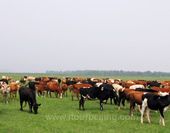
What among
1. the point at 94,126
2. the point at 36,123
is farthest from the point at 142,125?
the point at 36,123

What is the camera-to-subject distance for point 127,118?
12.6 metres

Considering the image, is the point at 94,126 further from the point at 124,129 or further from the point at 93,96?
the point at 93,96

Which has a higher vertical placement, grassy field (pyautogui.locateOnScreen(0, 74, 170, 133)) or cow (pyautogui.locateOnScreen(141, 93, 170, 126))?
cow (pyautogui.locateOnScreen(141, 93, 170, 126))

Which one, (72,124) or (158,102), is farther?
(158,102)

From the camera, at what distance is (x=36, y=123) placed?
10.8m

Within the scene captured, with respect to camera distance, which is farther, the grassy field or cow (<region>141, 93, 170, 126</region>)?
cow (<region>141, 93, 170, 126</region>)

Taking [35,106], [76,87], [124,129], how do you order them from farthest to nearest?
[76,87], [35,106], [124,129]

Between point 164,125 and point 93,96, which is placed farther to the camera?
point 93,96

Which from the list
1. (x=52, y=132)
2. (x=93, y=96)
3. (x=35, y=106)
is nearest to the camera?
(x=52, y=132)

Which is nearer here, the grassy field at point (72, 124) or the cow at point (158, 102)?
the grassy field at point (72, 124)

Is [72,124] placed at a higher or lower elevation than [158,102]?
lower

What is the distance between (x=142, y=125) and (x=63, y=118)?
169 inches

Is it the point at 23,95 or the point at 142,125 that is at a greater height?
the point at 23,95

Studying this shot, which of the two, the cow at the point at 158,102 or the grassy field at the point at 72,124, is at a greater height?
the cow at the point at 158,102
